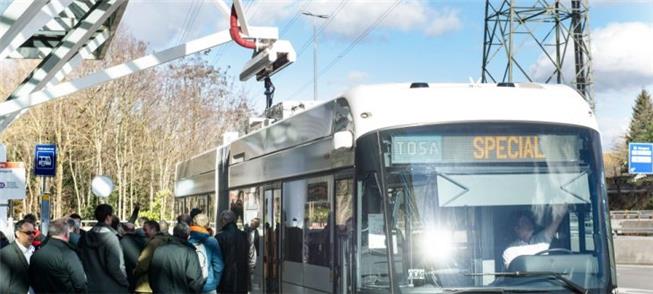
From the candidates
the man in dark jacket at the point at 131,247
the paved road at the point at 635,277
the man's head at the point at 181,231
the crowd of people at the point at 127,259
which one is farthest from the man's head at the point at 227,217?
the paved road at the point at 635,277

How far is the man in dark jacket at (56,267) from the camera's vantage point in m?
8.06

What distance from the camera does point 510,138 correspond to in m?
8.19

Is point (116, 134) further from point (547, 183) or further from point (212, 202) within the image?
point (547, 183)

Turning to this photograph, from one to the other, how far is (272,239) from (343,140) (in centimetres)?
373

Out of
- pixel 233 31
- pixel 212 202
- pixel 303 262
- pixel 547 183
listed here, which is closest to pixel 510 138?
pixel 547 183

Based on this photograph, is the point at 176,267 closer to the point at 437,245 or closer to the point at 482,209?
the point at 437,245

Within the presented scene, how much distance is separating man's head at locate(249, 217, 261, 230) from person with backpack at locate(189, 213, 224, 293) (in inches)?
88.7

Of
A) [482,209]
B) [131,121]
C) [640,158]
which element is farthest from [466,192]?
[131,121]

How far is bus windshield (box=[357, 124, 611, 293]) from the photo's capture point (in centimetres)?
768

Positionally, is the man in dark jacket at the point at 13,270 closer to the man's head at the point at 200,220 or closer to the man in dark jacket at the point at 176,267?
the man in dark jacket at the point at 176,267

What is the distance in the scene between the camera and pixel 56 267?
8070 mm

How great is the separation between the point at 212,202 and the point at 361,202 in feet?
29.3

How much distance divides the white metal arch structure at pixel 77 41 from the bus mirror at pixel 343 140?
15.0ft

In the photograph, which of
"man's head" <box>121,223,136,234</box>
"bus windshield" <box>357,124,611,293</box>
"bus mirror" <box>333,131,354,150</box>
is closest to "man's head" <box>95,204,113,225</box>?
"man's head" <box>121,223,136,234</box>
